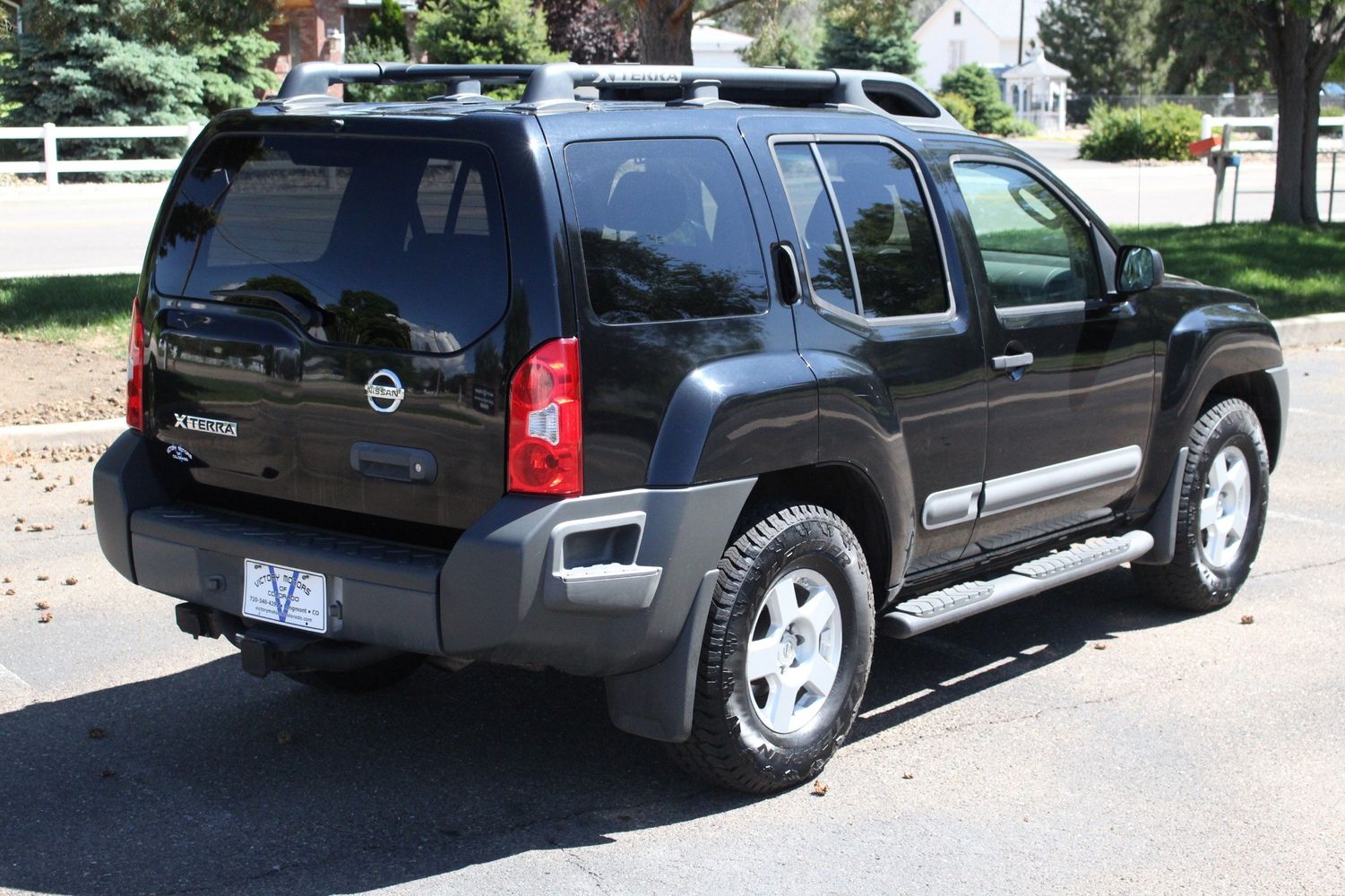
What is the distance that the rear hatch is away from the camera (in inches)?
164

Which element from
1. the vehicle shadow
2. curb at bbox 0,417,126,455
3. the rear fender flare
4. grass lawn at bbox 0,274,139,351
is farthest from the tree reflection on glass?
grass lawn at bbox 0,274,139,351

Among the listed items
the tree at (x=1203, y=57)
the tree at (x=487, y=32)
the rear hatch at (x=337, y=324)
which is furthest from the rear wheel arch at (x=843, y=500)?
the tree at (x=1203, y=57)

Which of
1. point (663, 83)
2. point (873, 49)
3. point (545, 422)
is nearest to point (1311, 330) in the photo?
point (663, 83)

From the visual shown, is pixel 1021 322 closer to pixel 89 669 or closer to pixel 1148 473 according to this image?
pixel 1148 473

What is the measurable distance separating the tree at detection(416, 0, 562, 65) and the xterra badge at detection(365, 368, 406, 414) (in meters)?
30.0

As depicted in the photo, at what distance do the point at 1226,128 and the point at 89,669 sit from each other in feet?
70.3

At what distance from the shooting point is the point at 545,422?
4070mm

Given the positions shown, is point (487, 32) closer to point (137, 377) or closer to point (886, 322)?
point (137, 377)

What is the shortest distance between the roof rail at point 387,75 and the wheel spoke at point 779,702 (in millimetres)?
1919

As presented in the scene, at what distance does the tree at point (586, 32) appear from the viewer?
38.6m

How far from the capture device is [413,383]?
4.21 metres

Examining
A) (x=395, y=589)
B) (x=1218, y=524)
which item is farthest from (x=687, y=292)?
(x=1218, y=524)

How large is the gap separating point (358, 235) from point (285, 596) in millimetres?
1011

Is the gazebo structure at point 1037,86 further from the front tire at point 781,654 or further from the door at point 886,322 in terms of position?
the front tire at point 781,654
